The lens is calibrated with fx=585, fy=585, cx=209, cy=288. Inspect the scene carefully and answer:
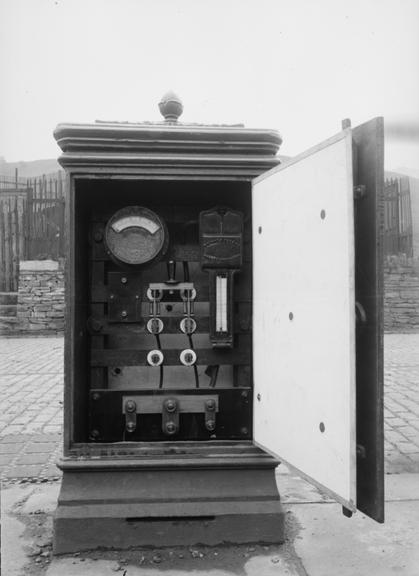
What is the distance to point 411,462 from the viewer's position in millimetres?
3957

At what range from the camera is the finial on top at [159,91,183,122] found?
3074mm

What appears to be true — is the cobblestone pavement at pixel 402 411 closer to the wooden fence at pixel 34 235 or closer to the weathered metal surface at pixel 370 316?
the weathered metal surface at pixel 370 316

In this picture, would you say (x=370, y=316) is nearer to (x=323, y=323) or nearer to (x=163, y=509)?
(x=323, y=323)

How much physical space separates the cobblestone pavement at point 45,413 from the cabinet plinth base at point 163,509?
1.12 metres

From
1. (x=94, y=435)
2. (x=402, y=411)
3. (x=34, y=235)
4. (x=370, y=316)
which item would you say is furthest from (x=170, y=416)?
(x=34, y=235)

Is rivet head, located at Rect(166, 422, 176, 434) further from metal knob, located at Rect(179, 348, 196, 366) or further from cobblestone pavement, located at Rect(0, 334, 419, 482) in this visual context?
cobblestone pavement, located at Rect(0, 334, 419, 482)

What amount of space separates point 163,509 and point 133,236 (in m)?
1.29

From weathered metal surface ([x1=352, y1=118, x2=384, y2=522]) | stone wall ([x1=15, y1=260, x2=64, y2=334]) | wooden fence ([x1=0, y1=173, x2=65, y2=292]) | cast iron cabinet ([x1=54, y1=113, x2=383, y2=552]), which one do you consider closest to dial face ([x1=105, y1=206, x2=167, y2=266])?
cast iron cabinet ([x1=54, y1=113, x2=383, y2=552])

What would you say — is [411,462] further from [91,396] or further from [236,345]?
[91,396]

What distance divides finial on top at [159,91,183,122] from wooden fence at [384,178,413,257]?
14.3 metres

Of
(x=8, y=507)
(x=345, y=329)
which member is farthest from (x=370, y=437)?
(x=8, y=507)

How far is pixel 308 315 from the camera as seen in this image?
2201 mm

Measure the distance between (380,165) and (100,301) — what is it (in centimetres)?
164

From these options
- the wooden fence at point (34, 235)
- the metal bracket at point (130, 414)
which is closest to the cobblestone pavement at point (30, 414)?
the metal bracket at point (130, 414)
